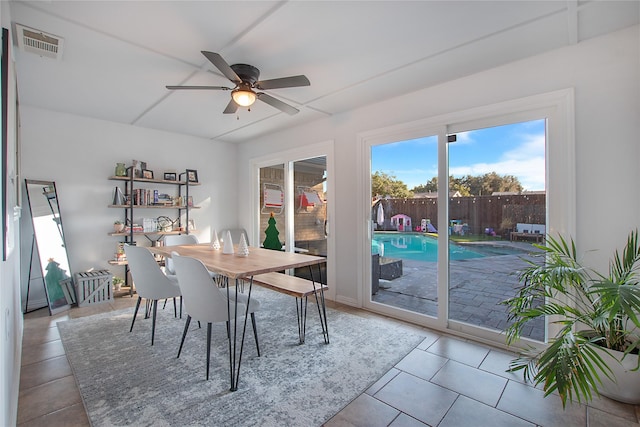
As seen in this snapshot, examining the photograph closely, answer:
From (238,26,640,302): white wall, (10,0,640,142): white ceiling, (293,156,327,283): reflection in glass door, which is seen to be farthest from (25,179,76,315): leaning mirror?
(238,26,640,302): white wall

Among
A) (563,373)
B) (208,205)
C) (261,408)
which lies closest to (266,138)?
(208,205)

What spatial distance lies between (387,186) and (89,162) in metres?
3.95

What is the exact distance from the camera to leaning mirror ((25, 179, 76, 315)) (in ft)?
11.6

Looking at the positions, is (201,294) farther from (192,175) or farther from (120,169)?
(192,175)

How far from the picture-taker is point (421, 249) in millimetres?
3221

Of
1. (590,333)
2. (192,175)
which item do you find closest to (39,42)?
(192,175)

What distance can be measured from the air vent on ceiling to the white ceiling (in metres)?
0.07

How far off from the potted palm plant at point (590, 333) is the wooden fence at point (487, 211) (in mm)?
344

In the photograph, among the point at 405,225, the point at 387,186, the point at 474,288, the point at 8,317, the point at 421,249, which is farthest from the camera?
the point at 387,186

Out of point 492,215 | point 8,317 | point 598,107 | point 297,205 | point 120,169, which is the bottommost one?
point 8,317

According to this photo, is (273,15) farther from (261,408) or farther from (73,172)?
(73,172)

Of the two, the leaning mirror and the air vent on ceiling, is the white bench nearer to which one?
the air vent on ceiling

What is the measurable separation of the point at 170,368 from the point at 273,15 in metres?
2.58

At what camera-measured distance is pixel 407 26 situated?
205 cm
